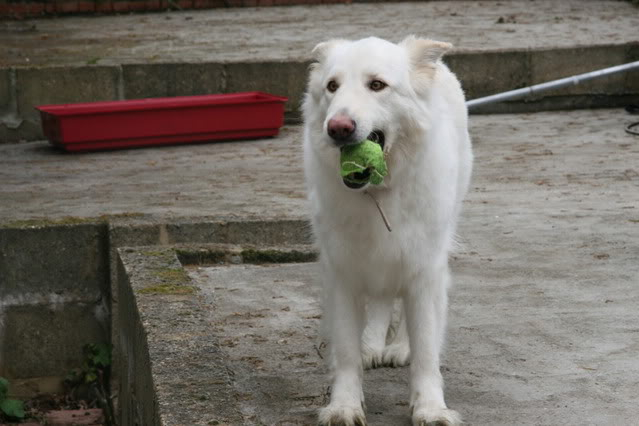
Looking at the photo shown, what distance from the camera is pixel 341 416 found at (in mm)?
3705

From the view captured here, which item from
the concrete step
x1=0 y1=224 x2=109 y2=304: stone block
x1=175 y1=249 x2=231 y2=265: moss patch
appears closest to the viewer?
x1=175 y1=249 x2=231 y2=265: moss patch

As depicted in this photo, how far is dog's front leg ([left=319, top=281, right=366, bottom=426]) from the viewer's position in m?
3.73

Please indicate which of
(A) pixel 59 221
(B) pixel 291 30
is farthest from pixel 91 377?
(B) pixel 291 30

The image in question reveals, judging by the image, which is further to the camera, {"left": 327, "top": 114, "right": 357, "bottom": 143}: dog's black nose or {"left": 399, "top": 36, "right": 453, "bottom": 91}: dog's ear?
{"left": 399, "top": 36, "right": 453, "bottom": 91}: dog's ear

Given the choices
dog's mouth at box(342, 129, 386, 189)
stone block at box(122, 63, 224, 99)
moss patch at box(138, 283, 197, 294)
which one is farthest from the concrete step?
dog's mouth at box(342, 129, 386, 189)

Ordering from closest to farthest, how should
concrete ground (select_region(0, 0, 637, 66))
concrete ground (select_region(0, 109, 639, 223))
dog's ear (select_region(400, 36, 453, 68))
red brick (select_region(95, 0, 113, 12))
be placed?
dog's ear (select_region(400, 36, 453, 68)) → concrete ground (select_region(0, 109, 639, 223)) → concrete ground (select_region(0, 0, 637, 66)) → red brick (select_region(95, 0, 113, 12))

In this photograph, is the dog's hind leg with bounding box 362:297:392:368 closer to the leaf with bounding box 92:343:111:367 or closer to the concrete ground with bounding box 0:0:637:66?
the leaf with bounding box 92:343:111:367

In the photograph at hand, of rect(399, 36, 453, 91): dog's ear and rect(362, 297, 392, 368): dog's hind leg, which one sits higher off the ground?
rect(399, 36, 453, 91): dog's ear

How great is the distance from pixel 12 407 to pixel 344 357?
3136 millimetres

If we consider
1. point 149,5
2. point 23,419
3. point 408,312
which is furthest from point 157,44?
point 408,312

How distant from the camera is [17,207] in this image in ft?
22.5

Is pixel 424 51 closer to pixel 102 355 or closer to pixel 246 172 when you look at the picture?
pixel 102 355

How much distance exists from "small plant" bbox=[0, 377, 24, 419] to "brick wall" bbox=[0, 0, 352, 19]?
7.78 m

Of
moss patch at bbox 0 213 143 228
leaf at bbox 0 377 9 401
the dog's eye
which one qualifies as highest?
the dog's eye
